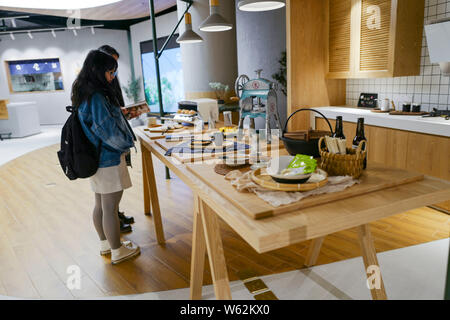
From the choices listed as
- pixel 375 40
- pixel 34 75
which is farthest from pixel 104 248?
pixel 34 75

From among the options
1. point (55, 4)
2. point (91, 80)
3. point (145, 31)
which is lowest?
point (91, 80)

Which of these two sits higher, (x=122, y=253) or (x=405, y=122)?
(x=405, y=122)

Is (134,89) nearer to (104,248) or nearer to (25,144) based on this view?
(25,144)

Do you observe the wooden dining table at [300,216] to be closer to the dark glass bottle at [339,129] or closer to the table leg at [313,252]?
the dark glass bottle at [339,129]

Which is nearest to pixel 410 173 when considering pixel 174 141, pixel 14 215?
pixel 174 141

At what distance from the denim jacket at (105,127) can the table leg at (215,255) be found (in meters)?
0.93

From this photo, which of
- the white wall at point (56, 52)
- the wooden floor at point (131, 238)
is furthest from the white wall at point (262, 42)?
the white wall at point (56, 52)

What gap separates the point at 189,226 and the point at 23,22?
11052mm

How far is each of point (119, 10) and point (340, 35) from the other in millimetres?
6995

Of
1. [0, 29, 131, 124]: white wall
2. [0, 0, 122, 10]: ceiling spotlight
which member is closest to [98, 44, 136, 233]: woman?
[0, 0, 122, 10]: ceiling spotlight

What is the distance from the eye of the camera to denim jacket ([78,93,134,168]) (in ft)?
7.18

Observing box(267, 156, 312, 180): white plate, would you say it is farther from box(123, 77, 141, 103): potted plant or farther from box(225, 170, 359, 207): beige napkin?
box(123, 77, 141, 103): potted plant

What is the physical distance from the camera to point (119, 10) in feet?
30.5
